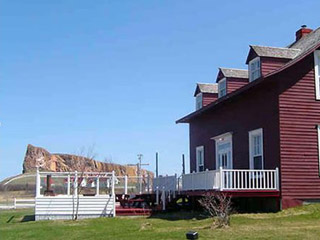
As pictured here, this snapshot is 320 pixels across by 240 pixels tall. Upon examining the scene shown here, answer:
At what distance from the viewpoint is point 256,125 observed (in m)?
20.5

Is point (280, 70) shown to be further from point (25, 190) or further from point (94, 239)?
point (25, 190)

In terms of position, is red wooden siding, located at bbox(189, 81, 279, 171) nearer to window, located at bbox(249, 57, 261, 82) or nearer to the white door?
the white door

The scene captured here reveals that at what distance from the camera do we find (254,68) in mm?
21391

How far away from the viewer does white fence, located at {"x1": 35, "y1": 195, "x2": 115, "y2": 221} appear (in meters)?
21.0

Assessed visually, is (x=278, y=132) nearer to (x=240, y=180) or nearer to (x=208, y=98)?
(x=240, y=180)

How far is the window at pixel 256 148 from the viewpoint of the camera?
2023 centimetres

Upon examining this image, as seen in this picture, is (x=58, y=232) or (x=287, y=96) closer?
(x=58, y=232)

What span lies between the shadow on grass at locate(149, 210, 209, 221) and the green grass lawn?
118 millimetres

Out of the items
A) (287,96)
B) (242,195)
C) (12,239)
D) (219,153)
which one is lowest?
(12,239)

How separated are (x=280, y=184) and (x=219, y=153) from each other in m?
6.28

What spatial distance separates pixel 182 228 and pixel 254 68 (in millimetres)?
8820

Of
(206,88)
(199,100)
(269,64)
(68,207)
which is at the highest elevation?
(206,88)

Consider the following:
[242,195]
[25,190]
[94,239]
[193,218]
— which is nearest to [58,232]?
[94,239]

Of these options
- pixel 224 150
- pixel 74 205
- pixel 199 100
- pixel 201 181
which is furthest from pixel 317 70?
pixel 74 205
